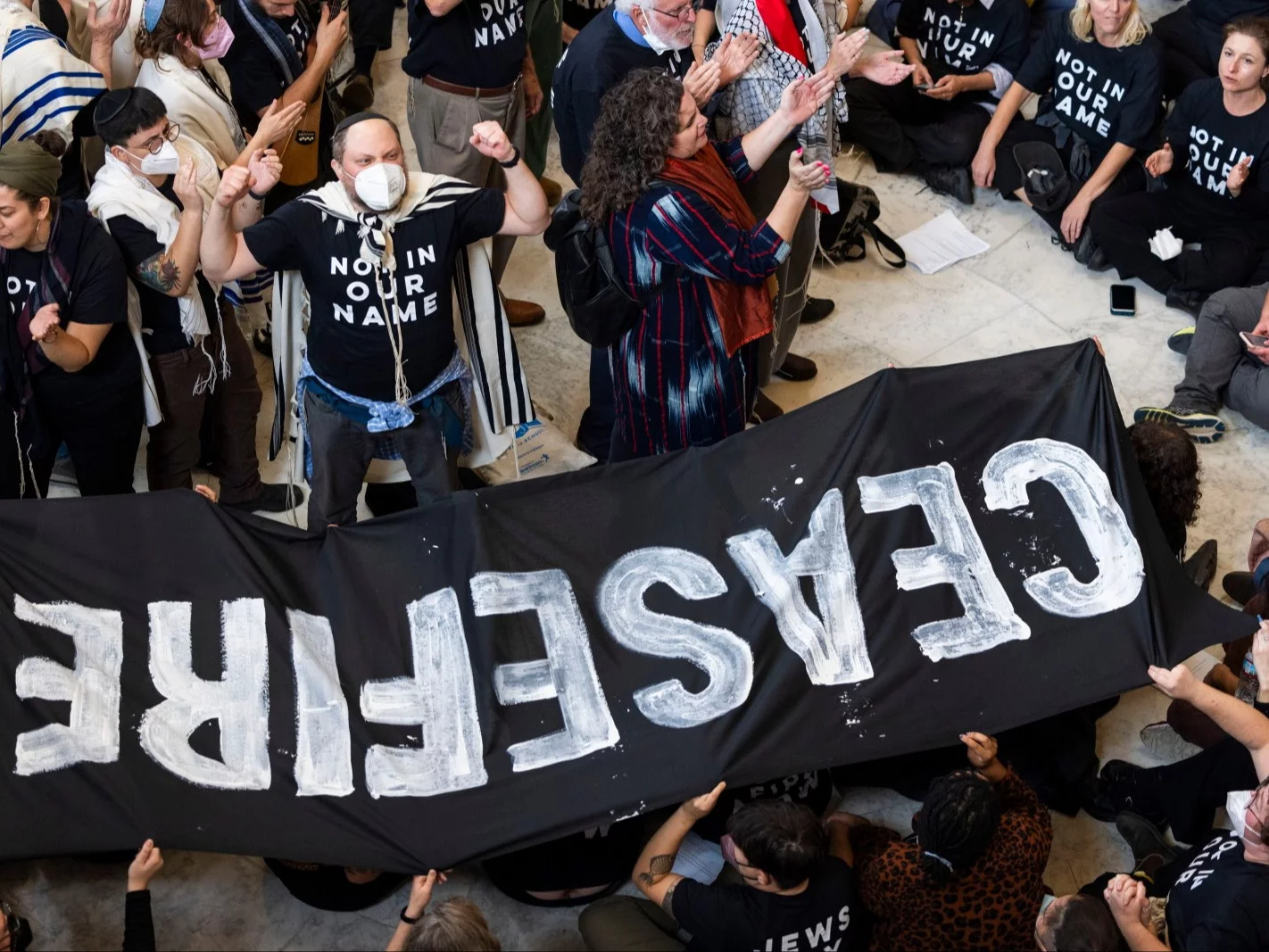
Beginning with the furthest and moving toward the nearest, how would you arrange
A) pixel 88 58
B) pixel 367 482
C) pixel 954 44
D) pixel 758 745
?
pixel 954 44, pixel 88 58, pixel 367 482, pixel 758 745

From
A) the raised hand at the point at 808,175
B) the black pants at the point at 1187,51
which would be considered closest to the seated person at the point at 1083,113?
the black pants at the point at 1187,51

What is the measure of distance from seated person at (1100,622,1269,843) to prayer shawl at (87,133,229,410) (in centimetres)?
292

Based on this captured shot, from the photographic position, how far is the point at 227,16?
17.5 feet

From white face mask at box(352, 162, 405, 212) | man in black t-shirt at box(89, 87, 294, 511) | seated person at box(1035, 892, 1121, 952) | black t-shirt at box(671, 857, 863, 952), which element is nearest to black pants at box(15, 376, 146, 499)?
man in black t-shirt at box(89, 87, 294, 511)

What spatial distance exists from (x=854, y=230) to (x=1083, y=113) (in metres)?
1.10

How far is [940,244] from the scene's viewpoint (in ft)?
21.2

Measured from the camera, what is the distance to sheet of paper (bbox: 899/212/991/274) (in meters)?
6.35

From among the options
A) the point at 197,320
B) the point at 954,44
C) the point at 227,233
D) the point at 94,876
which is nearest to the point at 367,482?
the point at 197,320

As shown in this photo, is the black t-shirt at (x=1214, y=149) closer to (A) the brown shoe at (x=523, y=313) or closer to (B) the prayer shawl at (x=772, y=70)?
(B) the prayer shawl at (x=772, y=70)

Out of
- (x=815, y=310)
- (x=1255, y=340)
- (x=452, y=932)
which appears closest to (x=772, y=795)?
(x=452, y=932)

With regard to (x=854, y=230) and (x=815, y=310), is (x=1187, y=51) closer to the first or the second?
(x=854, y=230)

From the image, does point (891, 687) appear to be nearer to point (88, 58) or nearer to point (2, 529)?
point (2, 529)

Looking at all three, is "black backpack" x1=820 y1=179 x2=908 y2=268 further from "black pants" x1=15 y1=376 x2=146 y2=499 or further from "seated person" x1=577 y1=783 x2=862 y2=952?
"seated person" x1=577 y1=783 x2=862 y2=952

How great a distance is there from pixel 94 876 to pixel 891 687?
2183 mm
